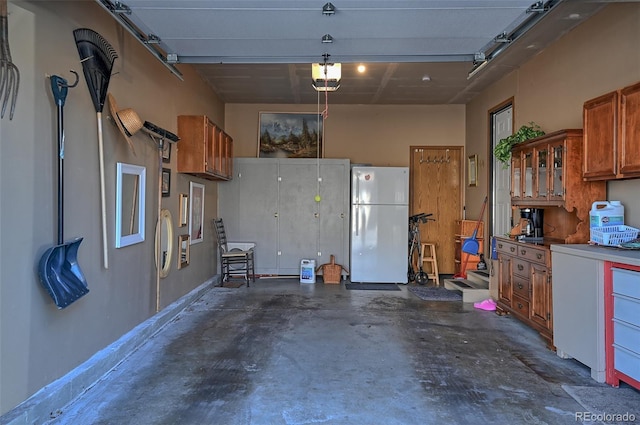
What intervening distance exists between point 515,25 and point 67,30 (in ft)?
9.95

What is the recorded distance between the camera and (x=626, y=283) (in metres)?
2.59

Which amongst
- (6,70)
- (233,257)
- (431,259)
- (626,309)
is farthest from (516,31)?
(233,257)

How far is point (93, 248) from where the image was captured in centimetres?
286

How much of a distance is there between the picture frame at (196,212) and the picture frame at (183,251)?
212mm

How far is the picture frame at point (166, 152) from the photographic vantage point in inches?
168

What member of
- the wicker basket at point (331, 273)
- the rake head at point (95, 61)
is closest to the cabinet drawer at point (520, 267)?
the wicker basket at point (331, 273)

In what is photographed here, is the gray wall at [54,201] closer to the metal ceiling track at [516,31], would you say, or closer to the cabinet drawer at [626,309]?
the metal ceiling track at [516,31]

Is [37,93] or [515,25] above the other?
[515,25]

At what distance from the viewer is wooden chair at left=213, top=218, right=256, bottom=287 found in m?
6.33

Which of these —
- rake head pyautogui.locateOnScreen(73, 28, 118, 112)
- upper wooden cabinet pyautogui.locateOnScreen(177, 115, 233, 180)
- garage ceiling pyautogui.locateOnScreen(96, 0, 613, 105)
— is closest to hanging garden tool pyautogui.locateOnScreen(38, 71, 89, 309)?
rake head pyautogui.locateOnScreen(73, 28, 118, 112)

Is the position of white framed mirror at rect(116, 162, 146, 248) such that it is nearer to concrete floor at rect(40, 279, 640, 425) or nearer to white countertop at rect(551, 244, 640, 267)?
concrete floor at rect(40, 279, 640, 425)

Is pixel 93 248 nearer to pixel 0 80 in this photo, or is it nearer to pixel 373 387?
pixel 0 80

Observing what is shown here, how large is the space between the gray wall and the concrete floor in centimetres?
40

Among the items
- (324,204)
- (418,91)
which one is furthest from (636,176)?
(324,204)
